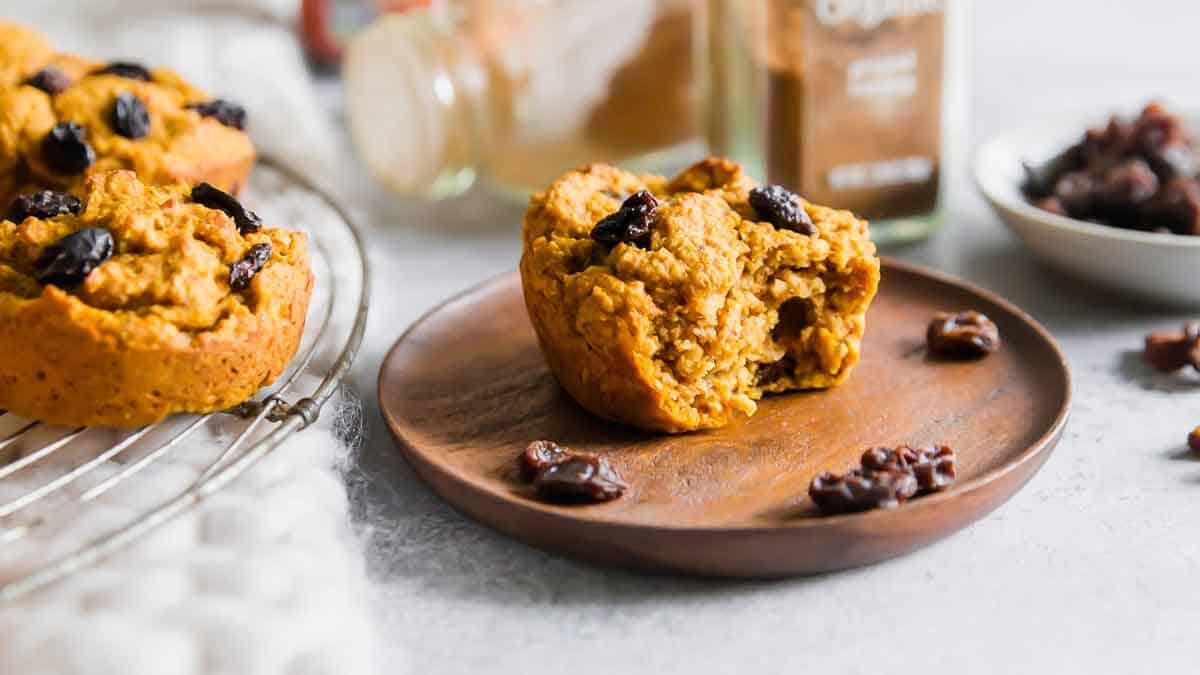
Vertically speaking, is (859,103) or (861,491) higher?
(859,103)

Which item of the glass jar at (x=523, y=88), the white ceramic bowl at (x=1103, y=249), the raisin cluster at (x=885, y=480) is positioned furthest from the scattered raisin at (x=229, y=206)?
the white ceramic bowl at (x=1103, y=249)

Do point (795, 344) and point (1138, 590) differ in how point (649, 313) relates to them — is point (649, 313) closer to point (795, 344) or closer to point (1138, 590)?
point (795, 344)

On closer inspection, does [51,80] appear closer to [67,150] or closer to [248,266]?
[67,150]

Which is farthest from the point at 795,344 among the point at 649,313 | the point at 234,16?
the point at 234,16

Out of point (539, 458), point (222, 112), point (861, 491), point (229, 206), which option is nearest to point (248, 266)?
point (229, 206)

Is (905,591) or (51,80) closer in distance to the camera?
(905,591)
